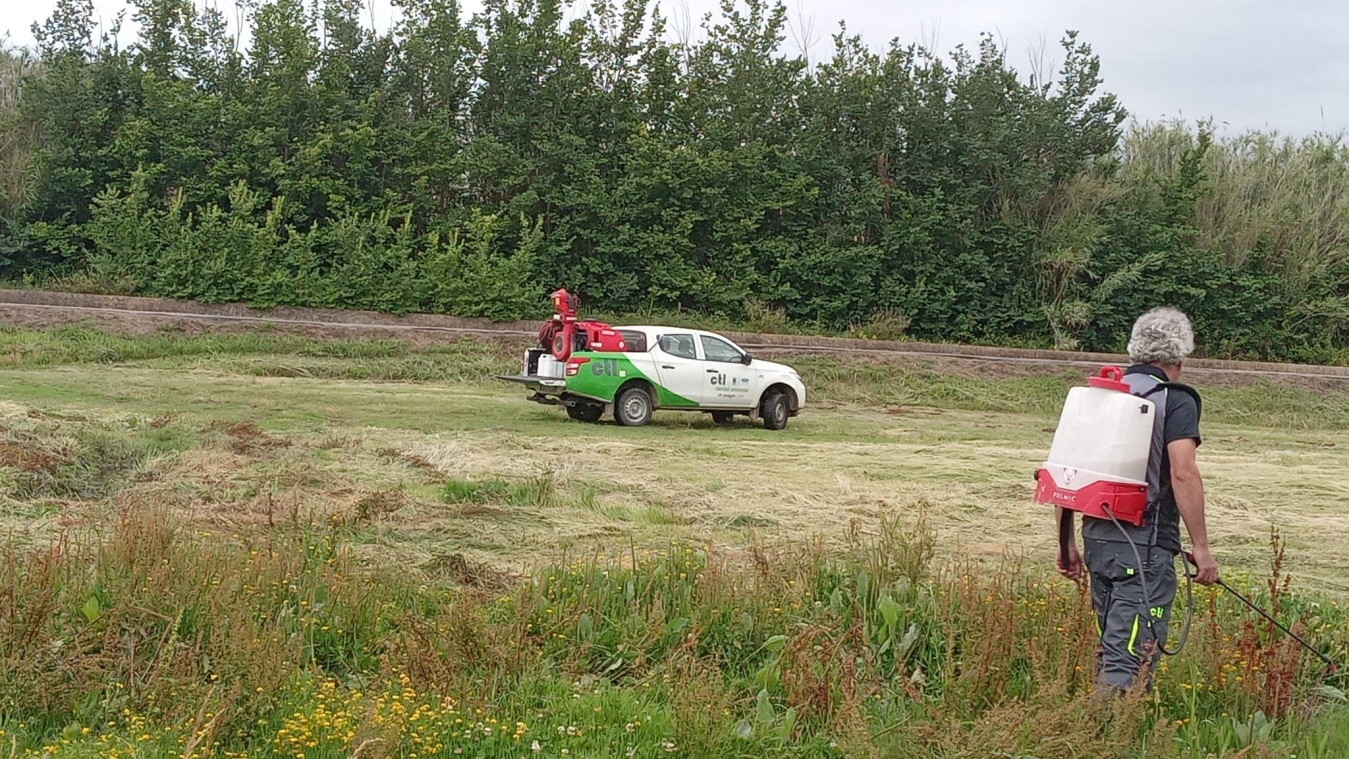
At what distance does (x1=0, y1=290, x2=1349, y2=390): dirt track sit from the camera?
2573 cm

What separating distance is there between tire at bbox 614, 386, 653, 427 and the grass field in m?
5.55

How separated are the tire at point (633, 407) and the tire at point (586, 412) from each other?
58 cm

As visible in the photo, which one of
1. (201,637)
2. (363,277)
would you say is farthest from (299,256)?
(201,637)

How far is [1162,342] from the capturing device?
498cm

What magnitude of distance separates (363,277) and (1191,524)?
26908 millimetres

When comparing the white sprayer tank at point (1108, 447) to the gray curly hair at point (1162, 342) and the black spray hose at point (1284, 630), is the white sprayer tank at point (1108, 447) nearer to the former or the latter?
the gray curly hair at point (1162, 342)

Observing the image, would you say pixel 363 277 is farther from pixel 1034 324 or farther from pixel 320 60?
pixel 1034 324

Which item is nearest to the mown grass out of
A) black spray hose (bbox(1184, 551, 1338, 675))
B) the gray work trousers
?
black spray hose (bbox(1184, 551, 1338, 675))

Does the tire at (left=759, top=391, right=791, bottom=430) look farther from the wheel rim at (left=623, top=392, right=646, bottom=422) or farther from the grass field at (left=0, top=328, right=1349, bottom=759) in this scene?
the grass field at (left=0, top=328, right=1349, bottom=759)

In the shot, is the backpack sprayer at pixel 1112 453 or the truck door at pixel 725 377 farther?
the truck door at pixel 725 377

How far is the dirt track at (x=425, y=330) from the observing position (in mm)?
25734

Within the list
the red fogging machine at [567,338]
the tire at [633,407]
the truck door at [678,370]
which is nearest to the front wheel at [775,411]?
the truck door at [678,370]

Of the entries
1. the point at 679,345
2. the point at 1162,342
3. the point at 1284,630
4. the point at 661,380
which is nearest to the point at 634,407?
the point at 661,380

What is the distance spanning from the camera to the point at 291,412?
16281mm
